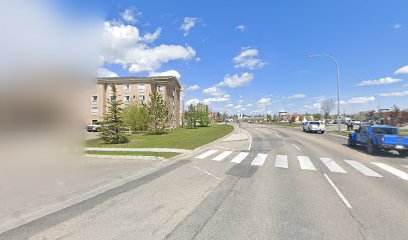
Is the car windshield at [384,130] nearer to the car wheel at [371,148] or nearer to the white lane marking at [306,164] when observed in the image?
the car wheel at [371,148]

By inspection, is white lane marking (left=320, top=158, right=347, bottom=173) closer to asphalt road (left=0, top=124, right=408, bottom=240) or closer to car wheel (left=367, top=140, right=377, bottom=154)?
asphalt road (left=0, top=124, right=408, bottom=240)

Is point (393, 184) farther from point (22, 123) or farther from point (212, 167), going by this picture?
point (22, 123)

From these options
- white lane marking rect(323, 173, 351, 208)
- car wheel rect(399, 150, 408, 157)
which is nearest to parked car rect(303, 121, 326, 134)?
car wheel rect(399, 150, 408, 157)

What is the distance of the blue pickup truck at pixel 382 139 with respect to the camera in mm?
13883

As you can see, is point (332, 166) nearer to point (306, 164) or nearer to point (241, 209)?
point (306, 164)

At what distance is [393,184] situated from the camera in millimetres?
7812

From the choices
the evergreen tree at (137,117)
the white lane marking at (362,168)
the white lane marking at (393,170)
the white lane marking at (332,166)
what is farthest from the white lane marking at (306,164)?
the evergreen tree at (137,117)

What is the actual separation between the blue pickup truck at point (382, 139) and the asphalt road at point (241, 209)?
18.2 ft

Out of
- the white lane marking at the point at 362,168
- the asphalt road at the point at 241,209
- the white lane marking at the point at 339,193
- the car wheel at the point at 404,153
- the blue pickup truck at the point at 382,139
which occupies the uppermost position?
the blue pickup truck at the point at 382,139

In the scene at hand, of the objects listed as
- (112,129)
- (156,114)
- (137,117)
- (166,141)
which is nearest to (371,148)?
(166,141)

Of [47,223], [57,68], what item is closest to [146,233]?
[47,223]

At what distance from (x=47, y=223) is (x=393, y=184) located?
9.28 meters

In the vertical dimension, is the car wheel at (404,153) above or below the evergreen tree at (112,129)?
below

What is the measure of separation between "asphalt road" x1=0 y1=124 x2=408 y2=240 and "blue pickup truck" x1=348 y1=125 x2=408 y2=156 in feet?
18.2
